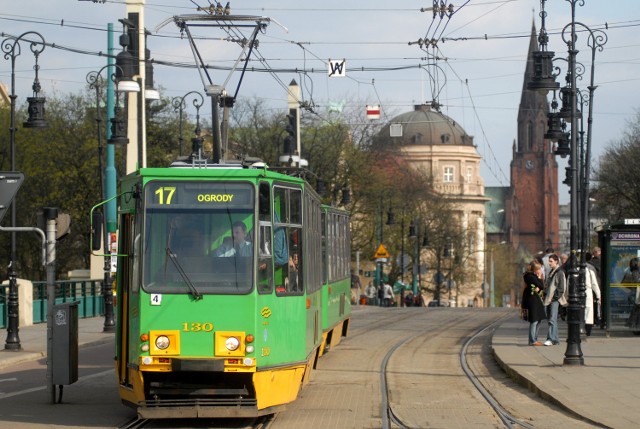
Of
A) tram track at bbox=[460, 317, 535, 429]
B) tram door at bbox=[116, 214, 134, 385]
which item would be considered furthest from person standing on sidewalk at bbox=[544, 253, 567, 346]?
tram door at bbox=[116, 214, 134, 385]

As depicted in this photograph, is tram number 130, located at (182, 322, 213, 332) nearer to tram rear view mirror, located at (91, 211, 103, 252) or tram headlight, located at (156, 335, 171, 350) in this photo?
tram headlight, located at (156, 335, 171, 350)

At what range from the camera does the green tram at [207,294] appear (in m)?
13.0

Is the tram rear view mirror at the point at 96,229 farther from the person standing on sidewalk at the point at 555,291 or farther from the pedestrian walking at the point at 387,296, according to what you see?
the pedestrian walking at the point at 387,296

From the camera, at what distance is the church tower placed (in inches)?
6570

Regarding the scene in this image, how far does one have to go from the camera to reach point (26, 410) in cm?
1519

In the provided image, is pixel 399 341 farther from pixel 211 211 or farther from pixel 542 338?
pixel 211 211

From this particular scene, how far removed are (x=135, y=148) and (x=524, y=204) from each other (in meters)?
136

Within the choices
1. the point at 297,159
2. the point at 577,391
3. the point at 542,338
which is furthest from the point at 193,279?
the point at 297,159

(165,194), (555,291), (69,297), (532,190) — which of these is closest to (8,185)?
(165,194)

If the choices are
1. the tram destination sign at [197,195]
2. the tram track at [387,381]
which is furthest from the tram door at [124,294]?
the tram track at [387,381]

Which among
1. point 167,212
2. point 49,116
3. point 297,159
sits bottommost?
point 167,212

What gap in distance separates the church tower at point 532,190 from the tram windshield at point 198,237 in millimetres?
151876

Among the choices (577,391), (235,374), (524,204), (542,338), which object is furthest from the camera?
(524,204)

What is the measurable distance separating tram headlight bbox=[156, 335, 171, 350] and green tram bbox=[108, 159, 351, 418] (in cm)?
1
